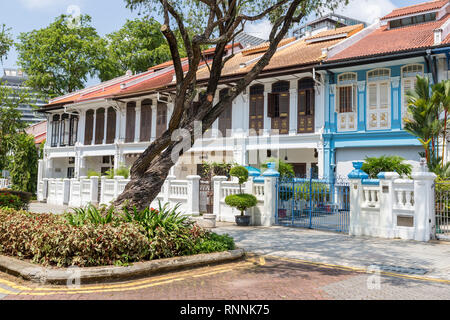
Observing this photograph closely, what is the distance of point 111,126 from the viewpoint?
27.6 metres

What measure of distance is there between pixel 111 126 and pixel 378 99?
17422mm

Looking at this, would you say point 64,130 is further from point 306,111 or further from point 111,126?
point 306,111

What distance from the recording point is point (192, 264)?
270 inches

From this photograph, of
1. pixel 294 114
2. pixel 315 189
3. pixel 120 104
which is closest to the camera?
pixel 315 189

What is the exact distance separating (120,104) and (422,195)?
69.0 ft

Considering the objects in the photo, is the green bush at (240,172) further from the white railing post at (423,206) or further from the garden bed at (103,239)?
the garden bed at (103,239)

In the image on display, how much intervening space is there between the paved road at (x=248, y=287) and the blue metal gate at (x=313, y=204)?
4783 mm

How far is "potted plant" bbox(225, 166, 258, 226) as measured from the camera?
42.7ft

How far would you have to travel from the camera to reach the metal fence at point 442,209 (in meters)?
10.3

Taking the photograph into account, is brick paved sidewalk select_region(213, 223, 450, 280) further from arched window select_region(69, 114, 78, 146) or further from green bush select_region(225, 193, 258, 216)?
arched window select_region(69, 114, 78, 146)

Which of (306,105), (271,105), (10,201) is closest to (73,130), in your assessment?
(271,105)

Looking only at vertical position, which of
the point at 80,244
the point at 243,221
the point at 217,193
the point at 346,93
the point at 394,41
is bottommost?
the point at 243,221
